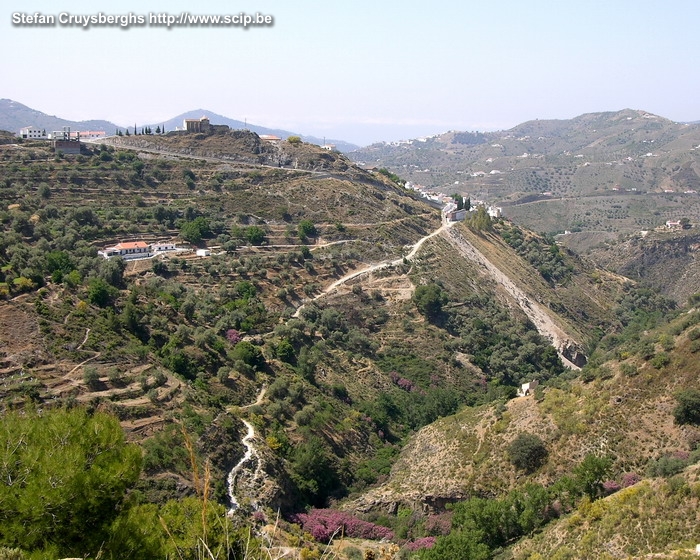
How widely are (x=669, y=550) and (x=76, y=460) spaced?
51.8 feet

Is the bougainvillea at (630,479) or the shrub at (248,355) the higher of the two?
the shrub at (248,355)

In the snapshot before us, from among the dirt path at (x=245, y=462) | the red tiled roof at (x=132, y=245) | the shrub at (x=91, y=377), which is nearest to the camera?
the dirt path at (x=245, y=462)

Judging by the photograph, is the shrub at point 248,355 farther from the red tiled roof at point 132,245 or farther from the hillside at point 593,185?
the hillside at point 593,185

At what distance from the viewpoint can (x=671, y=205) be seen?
127 metres

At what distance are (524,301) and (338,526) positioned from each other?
128 feet

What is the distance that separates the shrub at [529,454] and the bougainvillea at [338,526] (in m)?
6.64

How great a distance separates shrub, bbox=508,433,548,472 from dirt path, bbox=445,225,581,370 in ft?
78.5

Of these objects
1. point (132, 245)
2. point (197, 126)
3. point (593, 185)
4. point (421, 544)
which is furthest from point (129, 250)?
point (593, 185)

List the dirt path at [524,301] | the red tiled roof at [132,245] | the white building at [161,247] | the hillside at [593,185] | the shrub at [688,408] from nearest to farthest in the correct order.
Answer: the shrub at [688,408]
the red tiled roof at [132,245]
the white building at [161,247]
the dirt path at [524,301]
the hillside at [593,185]

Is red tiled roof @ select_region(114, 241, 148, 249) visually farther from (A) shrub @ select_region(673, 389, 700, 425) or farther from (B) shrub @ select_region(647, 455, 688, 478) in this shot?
(B) shrub @ select_region(647, 455, 688, 478)

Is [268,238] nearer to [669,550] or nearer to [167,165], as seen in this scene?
[167,165]

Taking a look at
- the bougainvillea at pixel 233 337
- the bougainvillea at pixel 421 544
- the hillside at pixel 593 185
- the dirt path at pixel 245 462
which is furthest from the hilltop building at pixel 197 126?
the hillside at pixel 593 185

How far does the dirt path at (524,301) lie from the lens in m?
52.0

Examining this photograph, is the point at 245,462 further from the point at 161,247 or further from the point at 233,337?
the point at 161,247
